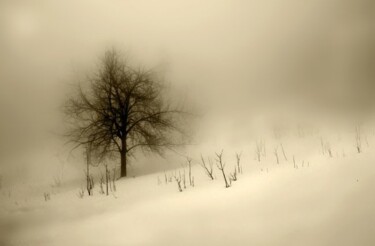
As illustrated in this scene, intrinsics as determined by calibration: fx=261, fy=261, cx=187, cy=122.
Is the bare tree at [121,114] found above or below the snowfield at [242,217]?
above

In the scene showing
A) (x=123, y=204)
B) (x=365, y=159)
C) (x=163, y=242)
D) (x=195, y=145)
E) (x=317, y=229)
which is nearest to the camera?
(x=317, y=229)

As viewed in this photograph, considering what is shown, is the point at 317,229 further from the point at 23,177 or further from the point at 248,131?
the point at 23,177

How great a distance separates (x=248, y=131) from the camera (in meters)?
18.2

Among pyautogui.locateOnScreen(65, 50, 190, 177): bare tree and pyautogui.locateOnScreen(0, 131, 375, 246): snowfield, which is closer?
pyautogui.locateOnScreen(0, 131, 375, 246): snowfield

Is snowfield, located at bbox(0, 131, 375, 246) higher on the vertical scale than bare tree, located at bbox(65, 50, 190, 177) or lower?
lower

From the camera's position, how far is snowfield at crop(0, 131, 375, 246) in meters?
3.40

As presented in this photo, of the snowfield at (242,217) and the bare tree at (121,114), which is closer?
the snowfield at (242,217)

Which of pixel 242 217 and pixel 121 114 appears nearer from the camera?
pixel 242 217

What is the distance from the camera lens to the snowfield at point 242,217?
3.40 m

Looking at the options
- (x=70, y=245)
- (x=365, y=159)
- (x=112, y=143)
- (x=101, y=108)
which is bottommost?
(x=70, y=245)

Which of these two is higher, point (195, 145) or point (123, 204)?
point (195, 145)

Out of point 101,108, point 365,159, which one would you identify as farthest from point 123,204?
point 101,108

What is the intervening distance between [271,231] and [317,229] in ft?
1.87

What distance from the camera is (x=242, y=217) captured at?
4.06m
